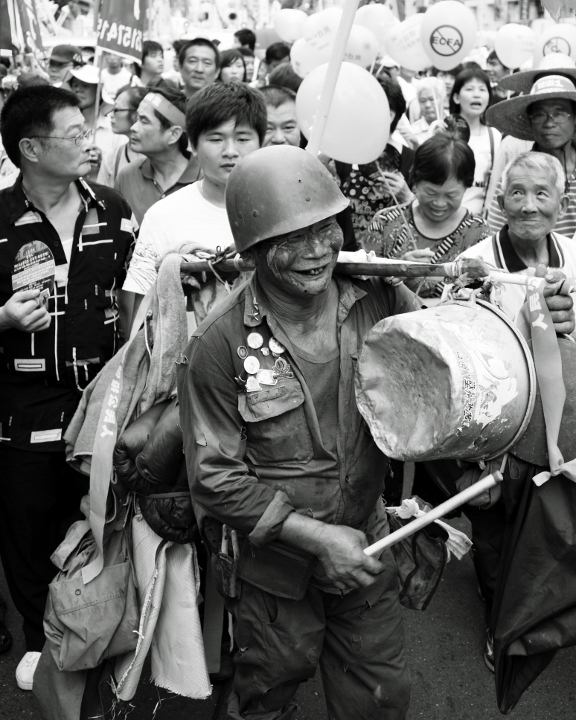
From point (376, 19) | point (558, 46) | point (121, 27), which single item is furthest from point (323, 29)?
point (558, 46)

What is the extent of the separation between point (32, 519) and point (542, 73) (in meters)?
3.63

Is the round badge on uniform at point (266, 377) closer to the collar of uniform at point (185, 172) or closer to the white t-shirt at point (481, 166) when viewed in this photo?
the collar of uniform at point (185, 172)

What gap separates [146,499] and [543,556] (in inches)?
52.9

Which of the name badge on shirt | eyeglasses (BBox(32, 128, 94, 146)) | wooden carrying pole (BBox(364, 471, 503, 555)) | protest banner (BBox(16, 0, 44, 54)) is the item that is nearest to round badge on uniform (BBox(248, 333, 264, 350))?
wooden carrying pole (BBox(364, 471, 503, 555))

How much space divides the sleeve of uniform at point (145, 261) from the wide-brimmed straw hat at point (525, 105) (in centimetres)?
223

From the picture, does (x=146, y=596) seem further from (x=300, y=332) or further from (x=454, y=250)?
(x=454, y=250)

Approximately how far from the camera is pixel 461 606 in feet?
12.8

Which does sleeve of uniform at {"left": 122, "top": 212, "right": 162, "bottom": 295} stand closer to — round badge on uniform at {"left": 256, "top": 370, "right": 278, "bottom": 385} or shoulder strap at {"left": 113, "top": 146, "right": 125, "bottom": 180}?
round badge on uniform at {"left": 256, "top": 370, "right": 278, "bottom": 385}

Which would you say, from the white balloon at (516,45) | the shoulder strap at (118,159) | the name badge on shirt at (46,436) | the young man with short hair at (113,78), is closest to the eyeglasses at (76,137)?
the name badge on shirt at (46,436)

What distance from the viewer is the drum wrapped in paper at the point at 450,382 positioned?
6.61 ft

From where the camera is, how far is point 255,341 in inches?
92.5

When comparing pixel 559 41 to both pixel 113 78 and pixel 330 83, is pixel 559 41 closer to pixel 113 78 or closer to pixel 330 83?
pixel 113 78

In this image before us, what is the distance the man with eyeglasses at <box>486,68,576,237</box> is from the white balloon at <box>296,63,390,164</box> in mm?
628

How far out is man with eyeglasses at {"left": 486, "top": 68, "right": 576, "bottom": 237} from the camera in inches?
171
